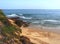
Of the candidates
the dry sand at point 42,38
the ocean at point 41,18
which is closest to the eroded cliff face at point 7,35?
the dry sand at point 42,38

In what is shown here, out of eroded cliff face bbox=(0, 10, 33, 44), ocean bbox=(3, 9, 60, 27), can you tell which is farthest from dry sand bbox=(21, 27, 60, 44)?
ocean bbox=(3, 9, 60, 27)

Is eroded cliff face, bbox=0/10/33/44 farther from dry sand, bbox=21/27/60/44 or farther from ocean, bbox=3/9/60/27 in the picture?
ocean, bbox=3/9/60/27

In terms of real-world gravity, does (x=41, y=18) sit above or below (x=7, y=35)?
below

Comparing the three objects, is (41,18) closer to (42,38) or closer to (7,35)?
(42,38)

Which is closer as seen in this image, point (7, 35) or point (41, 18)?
point (7, 35)

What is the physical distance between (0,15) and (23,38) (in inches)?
58.3

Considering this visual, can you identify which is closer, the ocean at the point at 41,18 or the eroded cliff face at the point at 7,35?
the eroded cliff face at the point at 7,35

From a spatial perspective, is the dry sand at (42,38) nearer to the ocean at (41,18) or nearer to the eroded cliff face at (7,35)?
the eroded cliff face at (7,35)

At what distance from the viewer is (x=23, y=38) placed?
875cm

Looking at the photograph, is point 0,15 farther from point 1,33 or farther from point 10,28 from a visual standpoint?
point 1,33

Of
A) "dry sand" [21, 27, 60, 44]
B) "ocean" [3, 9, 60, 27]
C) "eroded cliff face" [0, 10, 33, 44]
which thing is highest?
"eroded cliff face" [0, 10, 33, 44]

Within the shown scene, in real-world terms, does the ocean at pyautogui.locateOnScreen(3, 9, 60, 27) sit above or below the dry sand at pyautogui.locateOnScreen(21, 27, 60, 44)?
below

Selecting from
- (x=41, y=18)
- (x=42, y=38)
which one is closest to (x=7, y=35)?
(x=42, y=38)

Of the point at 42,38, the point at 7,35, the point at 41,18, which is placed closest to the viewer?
the point at 7,35
